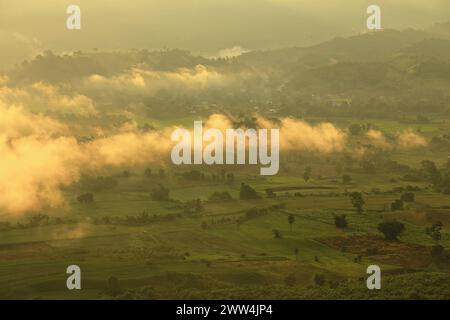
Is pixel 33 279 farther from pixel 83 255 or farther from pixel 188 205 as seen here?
pixel 188 205

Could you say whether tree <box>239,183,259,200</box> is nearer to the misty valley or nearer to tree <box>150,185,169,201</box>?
the misty valley

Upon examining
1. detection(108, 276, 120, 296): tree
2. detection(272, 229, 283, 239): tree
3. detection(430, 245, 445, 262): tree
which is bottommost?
detection(108, 276, 120, 296): tree

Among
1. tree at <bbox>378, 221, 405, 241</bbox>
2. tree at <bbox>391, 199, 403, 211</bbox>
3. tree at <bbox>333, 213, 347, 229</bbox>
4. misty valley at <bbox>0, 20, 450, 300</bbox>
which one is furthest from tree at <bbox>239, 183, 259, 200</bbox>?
tree at <bbox>378, 221, 405, 241</bbox>

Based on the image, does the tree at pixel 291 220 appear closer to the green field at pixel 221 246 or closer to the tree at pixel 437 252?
the green field at pixel 221 246

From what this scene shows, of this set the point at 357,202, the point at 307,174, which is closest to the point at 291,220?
the point at 357,202

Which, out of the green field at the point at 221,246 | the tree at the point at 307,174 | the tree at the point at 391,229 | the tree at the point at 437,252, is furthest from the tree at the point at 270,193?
the tree at the point at 437,252

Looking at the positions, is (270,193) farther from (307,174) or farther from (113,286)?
(113,286)

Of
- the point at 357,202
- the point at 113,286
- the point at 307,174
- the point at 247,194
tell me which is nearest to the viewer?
the point at 113,286
